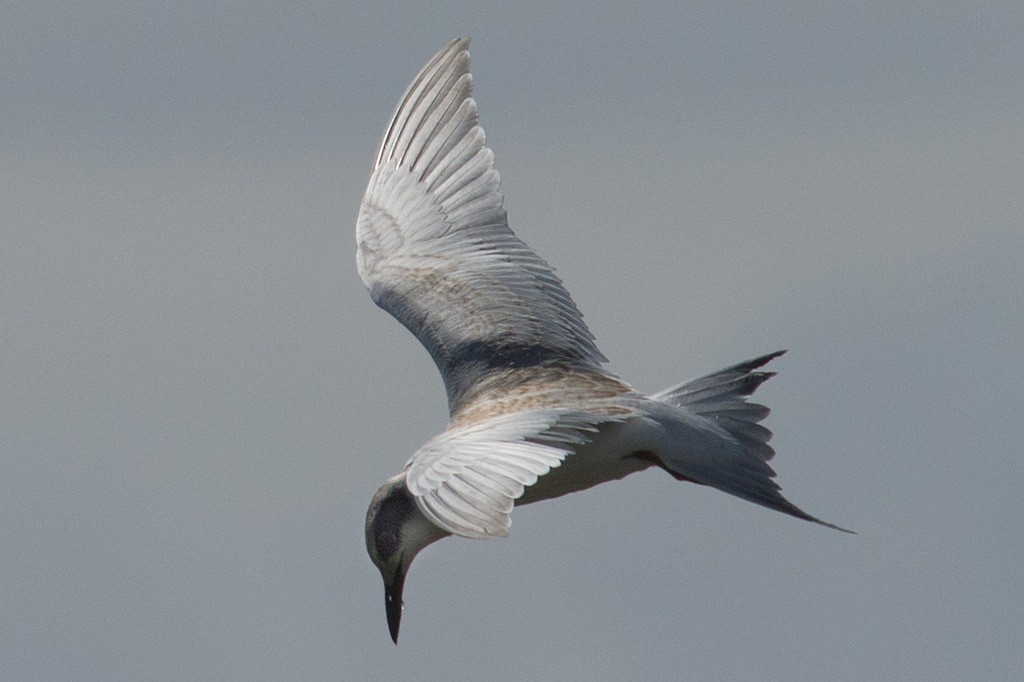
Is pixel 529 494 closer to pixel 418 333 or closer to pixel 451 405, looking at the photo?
pixel 451 405

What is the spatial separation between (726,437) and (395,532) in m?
2.46

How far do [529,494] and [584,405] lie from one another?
80 cm

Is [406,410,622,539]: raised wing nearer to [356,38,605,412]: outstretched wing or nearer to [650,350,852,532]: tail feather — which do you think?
[650,350,852,532]: tail feather

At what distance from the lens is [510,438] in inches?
536

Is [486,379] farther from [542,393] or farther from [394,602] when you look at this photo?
[394,602]

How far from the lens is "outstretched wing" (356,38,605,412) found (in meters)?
17.5

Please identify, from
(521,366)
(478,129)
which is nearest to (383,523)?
(521,366)

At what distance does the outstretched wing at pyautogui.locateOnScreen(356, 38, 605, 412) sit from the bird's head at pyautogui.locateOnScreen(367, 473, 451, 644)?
1976 millimetres

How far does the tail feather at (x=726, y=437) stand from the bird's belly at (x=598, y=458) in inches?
8.8

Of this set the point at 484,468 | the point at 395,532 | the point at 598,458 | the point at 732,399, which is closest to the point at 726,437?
the point at 732,399

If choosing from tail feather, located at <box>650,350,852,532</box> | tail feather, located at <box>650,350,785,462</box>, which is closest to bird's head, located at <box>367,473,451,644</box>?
tail feather, located at <box>650,350,852,532</box>

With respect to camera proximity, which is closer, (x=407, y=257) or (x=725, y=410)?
(x=725, y=410)

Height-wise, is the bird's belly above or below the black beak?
above

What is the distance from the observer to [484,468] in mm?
12836
